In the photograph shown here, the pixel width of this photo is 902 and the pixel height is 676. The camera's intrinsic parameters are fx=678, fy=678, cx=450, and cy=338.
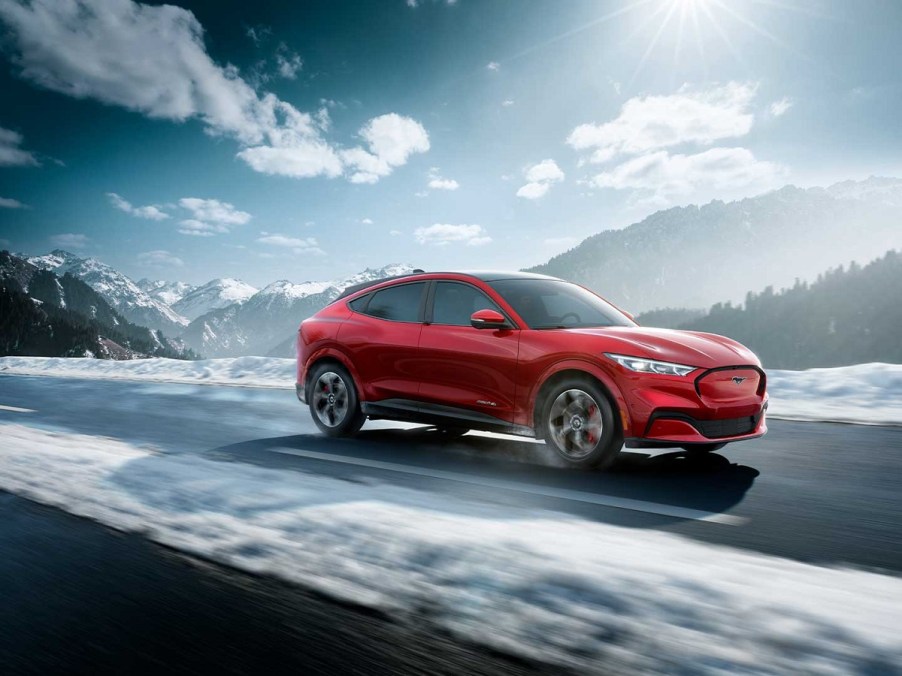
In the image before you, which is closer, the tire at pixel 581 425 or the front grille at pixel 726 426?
the front grille at pixel 726 426

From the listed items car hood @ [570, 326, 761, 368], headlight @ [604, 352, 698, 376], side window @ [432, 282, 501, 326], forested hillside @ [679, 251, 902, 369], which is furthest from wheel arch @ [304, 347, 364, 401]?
forested hillside @ [679, 251, 902, 369]

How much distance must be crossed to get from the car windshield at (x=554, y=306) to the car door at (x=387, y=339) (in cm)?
89

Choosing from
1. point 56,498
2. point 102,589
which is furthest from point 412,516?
point 56,498

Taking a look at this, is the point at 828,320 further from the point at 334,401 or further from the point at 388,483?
the point at 388,483

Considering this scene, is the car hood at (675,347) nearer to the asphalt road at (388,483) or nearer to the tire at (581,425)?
the tire at (581,425)

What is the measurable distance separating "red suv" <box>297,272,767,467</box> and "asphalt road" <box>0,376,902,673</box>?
33cm

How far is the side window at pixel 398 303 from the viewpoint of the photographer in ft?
21.4

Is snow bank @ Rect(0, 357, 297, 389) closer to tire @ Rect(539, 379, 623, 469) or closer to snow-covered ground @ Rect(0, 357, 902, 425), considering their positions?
snow-covered ground @ Rect(0, 357, 902, 425)

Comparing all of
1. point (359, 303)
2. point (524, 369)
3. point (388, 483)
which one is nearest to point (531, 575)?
point (388, 483)

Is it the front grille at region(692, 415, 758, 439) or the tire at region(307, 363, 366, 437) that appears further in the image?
the tire at region(307, 363, 366, 437)

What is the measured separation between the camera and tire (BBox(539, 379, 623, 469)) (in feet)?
16.4

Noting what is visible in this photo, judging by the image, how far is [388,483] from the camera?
453cm

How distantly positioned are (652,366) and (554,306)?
1.44m

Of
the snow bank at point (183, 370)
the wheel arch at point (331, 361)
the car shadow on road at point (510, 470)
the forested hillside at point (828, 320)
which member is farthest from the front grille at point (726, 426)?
the forested hillside at point (828, 320)
